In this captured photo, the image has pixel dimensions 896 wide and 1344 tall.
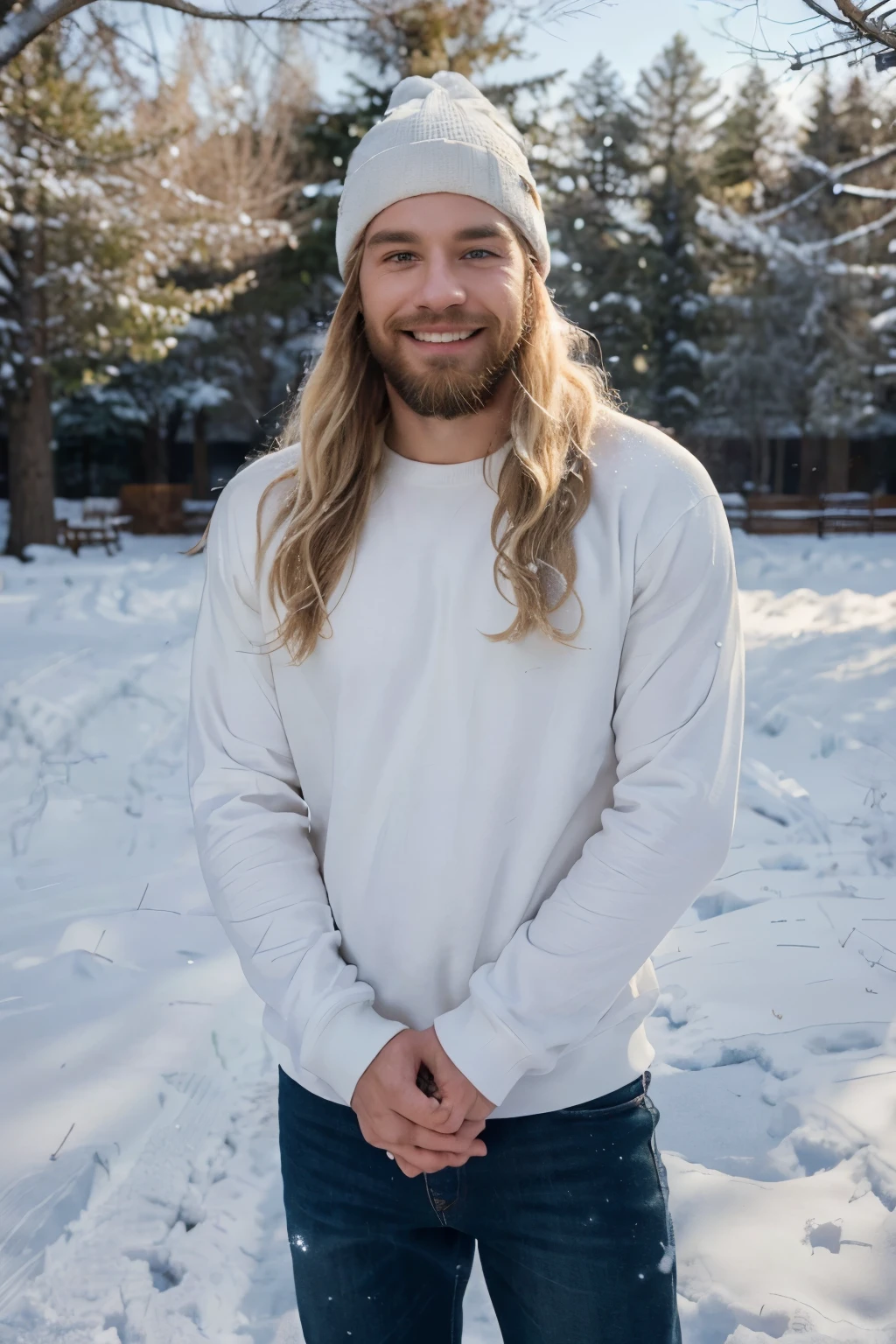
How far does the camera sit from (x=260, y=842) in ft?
6.59

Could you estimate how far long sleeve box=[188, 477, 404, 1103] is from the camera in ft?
6.07

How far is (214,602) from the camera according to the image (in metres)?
2.12

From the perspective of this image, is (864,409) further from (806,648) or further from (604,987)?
(604,987)

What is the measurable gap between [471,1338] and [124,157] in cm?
1384

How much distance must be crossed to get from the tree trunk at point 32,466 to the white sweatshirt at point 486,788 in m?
18.5

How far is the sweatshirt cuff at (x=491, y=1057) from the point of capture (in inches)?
69.4

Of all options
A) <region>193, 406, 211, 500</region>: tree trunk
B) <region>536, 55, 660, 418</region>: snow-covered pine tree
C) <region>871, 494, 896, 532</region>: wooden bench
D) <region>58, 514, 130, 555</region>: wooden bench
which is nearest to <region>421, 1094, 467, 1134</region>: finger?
<region>58, 514, 130, 555</region>: wooden bench

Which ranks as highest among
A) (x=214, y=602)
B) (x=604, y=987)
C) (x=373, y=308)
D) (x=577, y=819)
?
(x=373, y=308)

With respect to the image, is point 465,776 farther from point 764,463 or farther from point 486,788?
point 764,463

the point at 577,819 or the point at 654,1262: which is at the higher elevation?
the point at 577,819

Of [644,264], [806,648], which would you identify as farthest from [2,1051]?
[644,264]

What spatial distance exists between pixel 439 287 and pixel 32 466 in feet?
64.1

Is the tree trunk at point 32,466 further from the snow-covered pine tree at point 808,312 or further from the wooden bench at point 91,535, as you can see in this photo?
the snow-covered pine tree at point 808,312

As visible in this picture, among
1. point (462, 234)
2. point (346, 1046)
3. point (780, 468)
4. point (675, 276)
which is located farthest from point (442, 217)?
point (780, 468)
